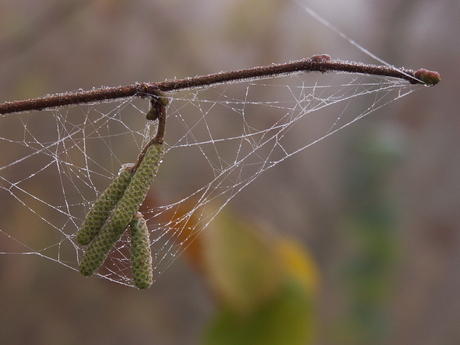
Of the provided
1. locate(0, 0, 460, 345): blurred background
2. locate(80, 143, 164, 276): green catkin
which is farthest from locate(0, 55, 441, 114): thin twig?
locate(0, 0, 460, 345): blurred background

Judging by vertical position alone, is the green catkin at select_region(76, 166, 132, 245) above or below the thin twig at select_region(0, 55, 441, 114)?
below

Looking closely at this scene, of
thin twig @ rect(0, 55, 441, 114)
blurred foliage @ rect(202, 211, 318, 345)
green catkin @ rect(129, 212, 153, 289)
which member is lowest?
blurred foliage @ rect(202, 211, 318, 345)

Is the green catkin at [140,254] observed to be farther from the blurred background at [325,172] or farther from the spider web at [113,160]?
the blurred background at [325,172]

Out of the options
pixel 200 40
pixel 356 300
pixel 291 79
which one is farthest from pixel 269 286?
pixel 200 40

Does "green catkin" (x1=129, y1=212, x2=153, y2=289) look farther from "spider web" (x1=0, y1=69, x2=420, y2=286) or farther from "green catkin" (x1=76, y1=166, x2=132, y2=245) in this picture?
"spider web" (x1=0, y1=69, x2=420, y2=286)

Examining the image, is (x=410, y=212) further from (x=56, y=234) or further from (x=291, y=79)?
(x=56, y=234)

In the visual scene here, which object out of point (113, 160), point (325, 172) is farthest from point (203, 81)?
point (325, 172)
